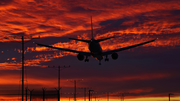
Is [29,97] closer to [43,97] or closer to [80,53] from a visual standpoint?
[43,97]

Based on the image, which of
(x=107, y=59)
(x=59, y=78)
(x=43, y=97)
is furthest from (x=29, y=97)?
(x=59, y=78)

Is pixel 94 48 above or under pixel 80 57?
above

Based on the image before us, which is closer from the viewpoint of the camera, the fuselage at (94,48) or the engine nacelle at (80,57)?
the fuselage at (94,48)

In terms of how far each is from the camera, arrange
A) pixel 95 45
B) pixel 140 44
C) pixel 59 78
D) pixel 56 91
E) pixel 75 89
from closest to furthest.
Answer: pixel 95 45 → pixel 56 91 → pixel 140 44 → pixel 59 78 → pixel 75 89

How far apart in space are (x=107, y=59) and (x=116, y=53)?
4.08 m

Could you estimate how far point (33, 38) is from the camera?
7281cm

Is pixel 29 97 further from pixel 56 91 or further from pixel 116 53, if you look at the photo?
pixel 116 53

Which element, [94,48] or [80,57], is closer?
[94,48]

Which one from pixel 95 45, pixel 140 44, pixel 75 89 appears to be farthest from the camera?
pixel 75 89

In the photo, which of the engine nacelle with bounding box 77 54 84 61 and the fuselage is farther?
the engine nacelle with bounding box 77 54 84 61

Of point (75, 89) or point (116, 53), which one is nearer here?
point (116, 53)

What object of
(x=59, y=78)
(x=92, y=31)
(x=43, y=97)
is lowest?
(x=43, y=97)

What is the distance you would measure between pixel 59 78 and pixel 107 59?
42390 millimetres

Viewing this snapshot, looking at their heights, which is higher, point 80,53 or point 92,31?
point 92,31
